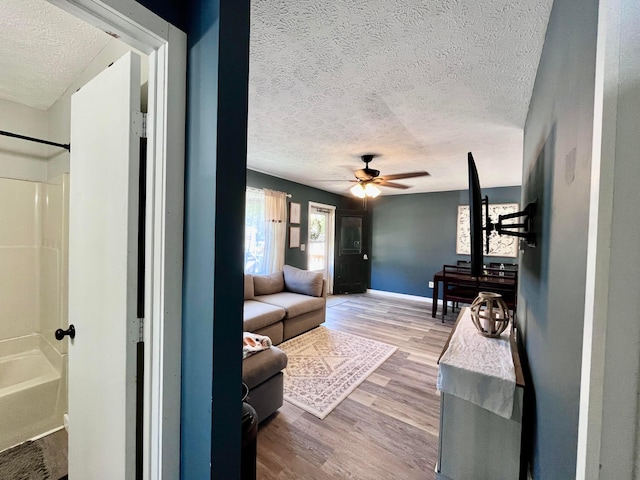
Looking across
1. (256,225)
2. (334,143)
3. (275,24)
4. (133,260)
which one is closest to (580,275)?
(133,260)

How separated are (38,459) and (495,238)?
6157 mm

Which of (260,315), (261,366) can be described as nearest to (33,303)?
(260,315)

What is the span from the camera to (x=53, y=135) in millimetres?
2100

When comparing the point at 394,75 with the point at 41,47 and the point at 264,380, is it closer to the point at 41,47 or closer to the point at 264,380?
the point at 41,47

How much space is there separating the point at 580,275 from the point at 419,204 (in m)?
5.35

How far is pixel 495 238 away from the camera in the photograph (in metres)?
4.79

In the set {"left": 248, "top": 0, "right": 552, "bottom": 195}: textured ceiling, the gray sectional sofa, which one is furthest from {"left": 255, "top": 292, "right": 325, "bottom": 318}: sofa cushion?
{"left": 248, "top": 0, "right": 552, "bottom": 195}: textured ceiling

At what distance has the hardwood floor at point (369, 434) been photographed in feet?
5.06

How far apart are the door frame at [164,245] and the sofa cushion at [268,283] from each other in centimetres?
290

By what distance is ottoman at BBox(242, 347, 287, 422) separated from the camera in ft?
5.84

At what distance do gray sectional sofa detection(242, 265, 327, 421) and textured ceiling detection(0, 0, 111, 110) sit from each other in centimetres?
212

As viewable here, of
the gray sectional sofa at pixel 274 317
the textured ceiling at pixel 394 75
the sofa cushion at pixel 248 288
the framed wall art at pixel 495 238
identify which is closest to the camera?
A: the textured ceiling at pixel 394 75

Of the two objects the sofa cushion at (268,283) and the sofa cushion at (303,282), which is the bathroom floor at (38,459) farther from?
the sofa cushion at (303,282)

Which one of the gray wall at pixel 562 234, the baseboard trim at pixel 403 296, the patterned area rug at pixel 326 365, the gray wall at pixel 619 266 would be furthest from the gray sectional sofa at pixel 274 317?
the baseboard trim at pixel 403 296
